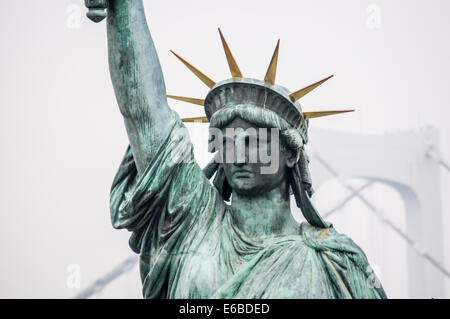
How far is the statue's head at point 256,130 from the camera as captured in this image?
17.9 ft

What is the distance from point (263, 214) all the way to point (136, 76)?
41.7 inches

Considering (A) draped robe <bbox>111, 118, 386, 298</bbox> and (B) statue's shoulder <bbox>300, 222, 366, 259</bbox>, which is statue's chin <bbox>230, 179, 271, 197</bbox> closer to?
(A) draped robe <bbox>111, 118, 386, 298</bbox>

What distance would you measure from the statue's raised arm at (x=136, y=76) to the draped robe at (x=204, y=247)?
101 mm

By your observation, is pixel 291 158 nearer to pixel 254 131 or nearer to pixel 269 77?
pixel 254 131

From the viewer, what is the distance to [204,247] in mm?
5391

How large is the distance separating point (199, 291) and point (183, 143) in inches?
33.6

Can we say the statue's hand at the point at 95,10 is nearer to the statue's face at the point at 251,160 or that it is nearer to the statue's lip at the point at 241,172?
the statue's face at the point at 251,160

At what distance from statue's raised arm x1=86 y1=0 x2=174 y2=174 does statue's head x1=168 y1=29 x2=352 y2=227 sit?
0.91ft

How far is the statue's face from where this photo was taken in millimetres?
5441

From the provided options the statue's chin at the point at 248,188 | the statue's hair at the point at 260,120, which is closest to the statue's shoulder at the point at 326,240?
the statue's chin at the point at 248,188

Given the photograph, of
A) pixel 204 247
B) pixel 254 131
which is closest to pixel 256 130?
pixel 254 131
